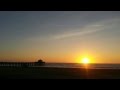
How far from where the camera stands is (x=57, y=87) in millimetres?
3904

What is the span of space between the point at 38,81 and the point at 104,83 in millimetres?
1097

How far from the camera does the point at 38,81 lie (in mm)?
3998
